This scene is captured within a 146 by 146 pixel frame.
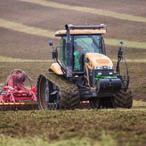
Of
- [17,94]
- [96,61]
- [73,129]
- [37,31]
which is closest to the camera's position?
[73,129]

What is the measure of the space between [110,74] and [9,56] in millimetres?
23050

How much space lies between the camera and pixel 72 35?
1906 centimetres

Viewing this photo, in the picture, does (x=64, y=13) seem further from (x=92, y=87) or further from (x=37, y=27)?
(x=92, y=87)

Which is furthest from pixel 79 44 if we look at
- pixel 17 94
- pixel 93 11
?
pixel 93 11

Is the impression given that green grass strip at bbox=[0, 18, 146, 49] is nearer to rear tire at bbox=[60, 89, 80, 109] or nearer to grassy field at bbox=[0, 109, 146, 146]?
rear tire at bbox=[60, 89, 80, 109]

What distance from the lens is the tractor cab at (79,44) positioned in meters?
19.0

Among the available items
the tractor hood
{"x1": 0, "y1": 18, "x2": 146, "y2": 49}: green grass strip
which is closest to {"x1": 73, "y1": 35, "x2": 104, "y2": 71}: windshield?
the tractor hood

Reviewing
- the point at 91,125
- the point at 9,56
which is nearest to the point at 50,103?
the point at 91,125

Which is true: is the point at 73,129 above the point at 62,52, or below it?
below

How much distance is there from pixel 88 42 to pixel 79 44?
0.31m

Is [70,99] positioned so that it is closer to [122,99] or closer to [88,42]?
[122,99]

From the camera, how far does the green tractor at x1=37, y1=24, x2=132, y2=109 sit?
58.5ft

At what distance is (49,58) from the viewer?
3928cm

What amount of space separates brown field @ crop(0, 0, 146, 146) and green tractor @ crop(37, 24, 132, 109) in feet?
3.84
